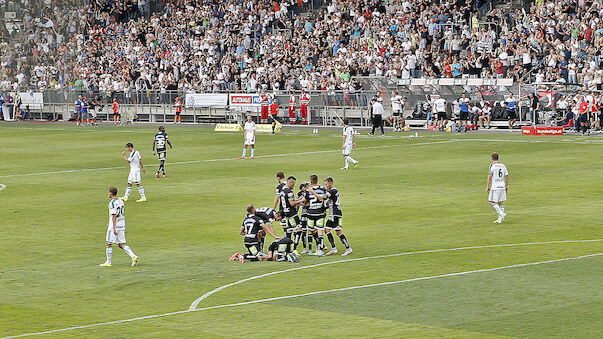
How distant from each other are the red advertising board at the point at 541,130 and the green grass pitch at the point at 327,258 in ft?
26.7

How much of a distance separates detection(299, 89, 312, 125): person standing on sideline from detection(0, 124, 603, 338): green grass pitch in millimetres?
20061

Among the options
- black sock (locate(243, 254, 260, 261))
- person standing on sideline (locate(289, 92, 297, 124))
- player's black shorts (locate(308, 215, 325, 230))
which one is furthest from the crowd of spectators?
black sock (locate(243, 254, 260, 261))

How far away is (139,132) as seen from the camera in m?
65.6

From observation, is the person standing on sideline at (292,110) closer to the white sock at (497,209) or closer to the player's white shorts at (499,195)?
the player's white shorts at (499,195)

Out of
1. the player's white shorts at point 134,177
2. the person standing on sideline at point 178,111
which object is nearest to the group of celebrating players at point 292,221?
the player's white shorts at point 134,177

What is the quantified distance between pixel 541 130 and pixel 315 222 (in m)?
35.6

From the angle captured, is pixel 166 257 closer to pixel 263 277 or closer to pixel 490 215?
pixel 263 277

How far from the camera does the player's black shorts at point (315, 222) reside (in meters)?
22.1

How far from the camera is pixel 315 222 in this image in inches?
870

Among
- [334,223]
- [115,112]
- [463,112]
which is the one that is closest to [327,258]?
[334,223]

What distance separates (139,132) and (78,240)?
40833 millimetres

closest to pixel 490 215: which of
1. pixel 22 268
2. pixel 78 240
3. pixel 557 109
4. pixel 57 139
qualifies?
pixel 78 240

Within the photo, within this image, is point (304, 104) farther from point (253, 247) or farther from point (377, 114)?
point (253, 247)

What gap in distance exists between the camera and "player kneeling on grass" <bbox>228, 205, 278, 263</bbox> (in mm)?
21531
